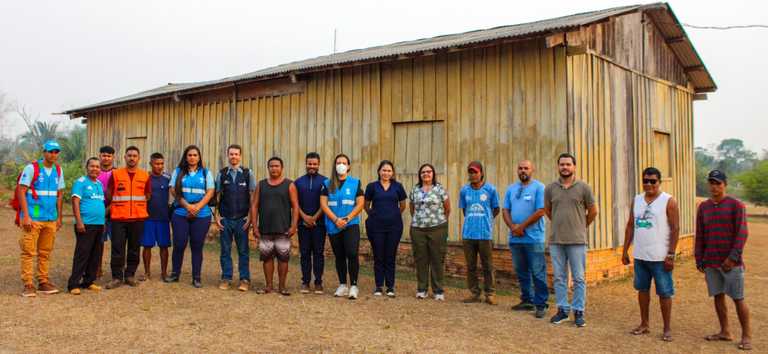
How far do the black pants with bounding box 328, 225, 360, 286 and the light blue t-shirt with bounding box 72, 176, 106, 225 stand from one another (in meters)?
2.68

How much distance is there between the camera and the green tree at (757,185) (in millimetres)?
22859

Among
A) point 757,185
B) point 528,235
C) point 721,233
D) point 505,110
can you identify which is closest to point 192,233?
point 528,235

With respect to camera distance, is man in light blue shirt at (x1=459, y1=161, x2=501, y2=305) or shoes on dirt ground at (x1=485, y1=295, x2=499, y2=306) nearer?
man in light blue shirt at (x1=459, y1=161, x2=501, y2=305)

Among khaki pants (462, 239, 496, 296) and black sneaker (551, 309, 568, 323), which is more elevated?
khaki pants (462, 239, 496, 296)

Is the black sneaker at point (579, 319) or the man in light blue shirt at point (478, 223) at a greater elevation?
the man in light blue shirt at point (478, 223)

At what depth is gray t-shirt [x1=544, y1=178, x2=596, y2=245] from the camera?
18.1 ft

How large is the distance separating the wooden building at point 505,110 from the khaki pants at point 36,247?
4.71 metres

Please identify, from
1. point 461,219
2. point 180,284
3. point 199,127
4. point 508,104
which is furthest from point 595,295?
point 199,127

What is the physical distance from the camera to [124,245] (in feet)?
21.7

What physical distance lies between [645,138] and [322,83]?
579 centimetres

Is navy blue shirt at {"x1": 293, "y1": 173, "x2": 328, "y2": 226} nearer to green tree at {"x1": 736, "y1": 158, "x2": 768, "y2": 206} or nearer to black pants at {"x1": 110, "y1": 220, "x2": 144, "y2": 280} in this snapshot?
black pants at {"x1": 110, "y1": 220, "x2": 144, "y2": 280}

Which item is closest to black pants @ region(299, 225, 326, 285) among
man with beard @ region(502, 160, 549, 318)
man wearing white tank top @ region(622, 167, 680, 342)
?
man with beard @ region(502, 160, 549, 318)

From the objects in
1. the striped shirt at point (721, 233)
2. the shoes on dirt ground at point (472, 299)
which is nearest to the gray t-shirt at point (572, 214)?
the striped shirt at point (721, 233)

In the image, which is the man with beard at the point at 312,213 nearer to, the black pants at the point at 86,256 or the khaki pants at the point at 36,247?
the black pants at the point at 86,256
